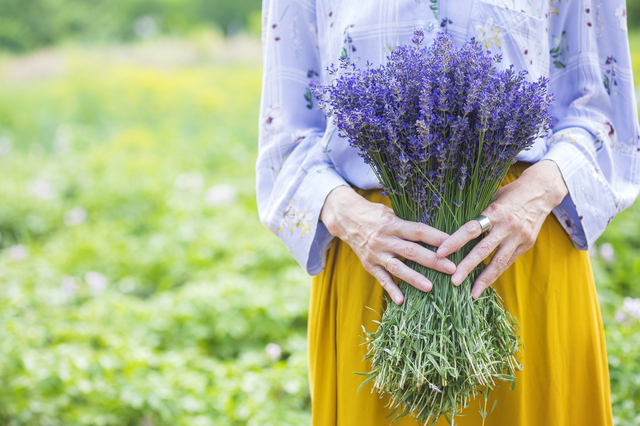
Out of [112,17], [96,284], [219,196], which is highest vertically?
[112,17]

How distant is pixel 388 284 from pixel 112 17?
9779 mm

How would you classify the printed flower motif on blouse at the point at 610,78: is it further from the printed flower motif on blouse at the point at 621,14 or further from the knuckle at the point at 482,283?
the knuckle at the point at 482,283

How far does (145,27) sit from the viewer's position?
347 inches

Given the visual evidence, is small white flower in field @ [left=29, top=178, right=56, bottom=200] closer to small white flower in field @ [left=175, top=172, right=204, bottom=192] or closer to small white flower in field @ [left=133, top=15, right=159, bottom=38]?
small white flower in field @ [left=175, top=172, right=204, bottom=192]

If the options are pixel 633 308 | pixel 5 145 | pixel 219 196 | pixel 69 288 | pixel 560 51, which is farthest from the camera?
pixel 5 145

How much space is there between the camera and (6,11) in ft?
27.9

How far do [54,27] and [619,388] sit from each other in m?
10.2

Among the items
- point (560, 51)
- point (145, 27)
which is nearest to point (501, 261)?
point (560, 51)

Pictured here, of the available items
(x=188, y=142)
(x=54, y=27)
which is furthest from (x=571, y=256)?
(x=54, y=27)

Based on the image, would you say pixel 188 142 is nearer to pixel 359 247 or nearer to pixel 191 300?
pixel 191 300

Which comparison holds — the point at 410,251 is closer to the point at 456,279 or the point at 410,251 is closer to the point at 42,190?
the point at 456,279

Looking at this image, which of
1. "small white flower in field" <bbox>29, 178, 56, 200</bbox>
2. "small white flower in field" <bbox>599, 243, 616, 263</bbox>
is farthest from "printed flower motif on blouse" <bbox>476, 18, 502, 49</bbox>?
"small white flower in field" <bbox>29, 178, 56, 200</bbox>

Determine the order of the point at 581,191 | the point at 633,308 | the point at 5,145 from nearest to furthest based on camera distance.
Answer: the point at 581,191 → the point at 633,308 → the point at 5,145

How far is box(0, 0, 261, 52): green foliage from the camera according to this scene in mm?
8562
